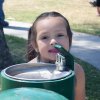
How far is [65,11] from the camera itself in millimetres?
13742

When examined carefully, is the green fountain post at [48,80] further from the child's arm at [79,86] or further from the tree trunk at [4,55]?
the tree trunk at [4,55]

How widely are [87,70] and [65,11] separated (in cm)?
747

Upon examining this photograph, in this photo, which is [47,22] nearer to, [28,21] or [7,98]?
[7,98]

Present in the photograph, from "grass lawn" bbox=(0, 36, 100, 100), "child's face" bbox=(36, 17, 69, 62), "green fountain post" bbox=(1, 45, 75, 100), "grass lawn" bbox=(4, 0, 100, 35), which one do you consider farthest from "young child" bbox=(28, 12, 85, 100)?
"grass lawn" bbox=(4, 0, 100, 35)

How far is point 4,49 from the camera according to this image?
587 cm

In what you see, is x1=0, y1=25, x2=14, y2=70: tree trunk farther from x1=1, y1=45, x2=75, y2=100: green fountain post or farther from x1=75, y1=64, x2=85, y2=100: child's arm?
x1=1, y1=45, x2=75, y2=100: green fountain post

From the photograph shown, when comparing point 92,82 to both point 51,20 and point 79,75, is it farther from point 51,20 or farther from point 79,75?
point 51,20

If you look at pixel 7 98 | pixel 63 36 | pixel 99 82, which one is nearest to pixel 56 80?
pixel 7 98

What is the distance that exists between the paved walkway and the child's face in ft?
16.2

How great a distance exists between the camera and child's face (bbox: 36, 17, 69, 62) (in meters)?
1.77

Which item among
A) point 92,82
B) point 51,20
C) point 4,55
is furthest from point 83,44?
point 51,20

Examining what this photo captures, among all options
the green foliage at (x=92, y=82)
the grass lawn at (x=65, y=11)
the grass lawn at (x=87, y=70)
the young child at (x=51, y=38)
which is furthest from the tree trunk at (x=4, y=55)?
the grass lawn at (x=65, y=11)

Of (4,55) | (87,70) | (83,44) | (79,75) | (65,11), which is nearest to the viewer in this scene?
(79,75)

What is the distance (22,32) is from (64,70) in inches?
339
